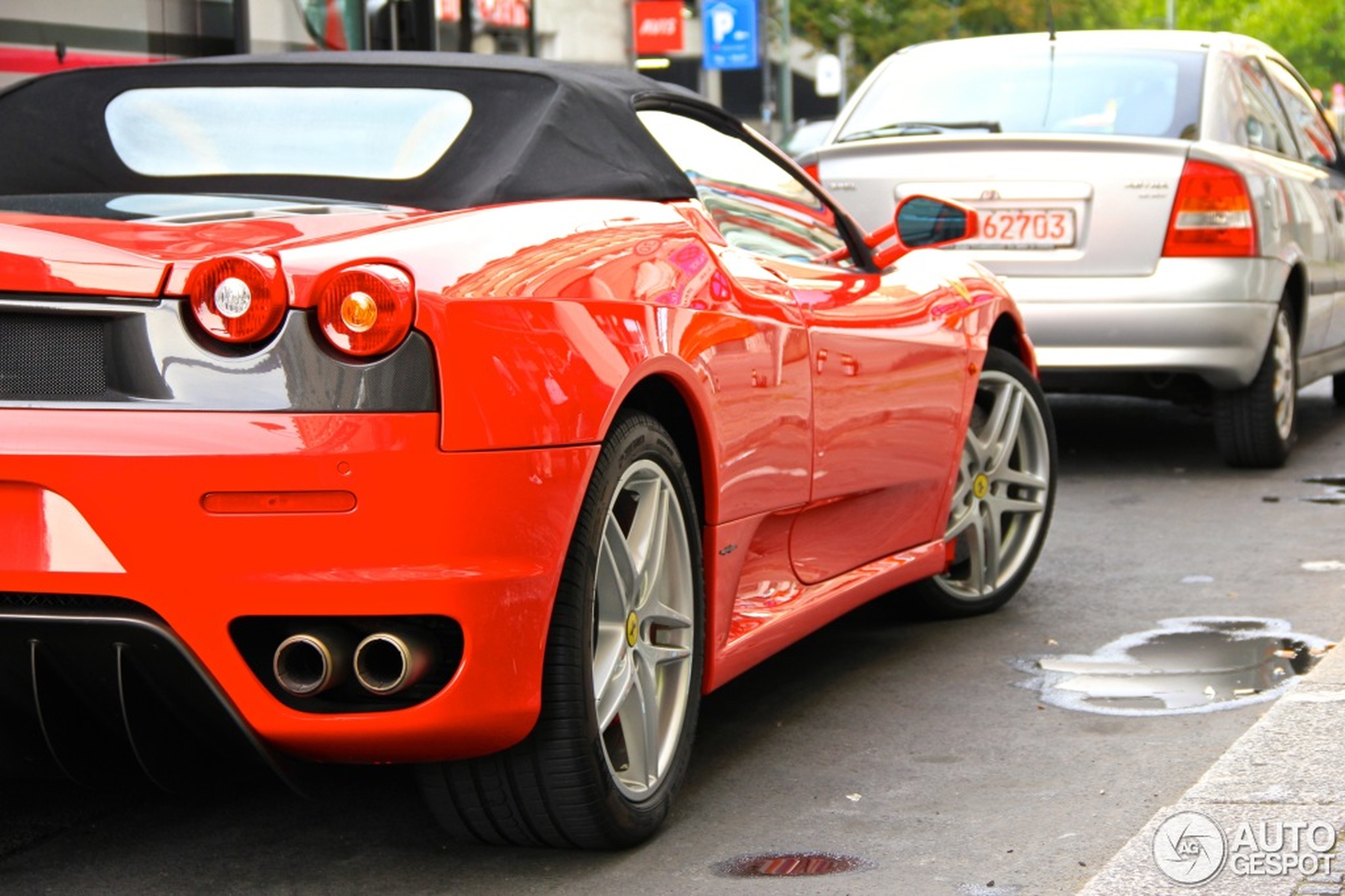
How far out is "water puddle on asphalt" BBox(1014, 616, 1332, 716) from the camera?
15.8 feet

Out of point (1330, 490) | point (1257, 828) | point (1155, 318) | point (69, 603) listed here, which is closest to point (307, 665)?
point (69, 603)

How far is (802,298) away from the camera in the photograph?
4535mm

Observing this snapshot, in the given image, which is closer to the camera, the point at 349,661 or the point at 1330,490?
the point at 349,661

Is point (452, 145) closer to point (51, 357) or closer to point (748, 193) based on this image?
point (748, 193)

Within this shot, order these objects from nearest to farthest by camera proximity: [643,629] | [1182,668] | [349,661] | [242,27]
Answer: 1. [349,661]
2. [643,629]
3. [1182,668]
4. [242,27]

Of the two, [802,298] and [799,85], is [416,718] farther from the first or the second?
[799,85]

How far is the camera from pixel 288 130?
13.5 ft

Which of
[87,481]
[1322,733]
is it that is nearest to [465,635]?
[87,481]

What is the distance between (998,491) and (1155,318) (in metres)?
2.35

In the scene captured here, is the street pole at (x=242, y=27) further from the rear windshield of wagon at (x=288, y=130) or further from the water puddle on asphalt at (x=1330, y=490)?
the rear windshield of wagon at (x=288, y=130)

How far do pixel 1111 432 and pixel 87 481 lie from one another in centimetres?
721

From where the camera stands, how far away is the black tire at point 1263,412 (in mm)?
8328

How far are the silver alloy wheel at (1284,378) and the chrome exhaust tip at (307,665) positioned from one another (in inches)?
229

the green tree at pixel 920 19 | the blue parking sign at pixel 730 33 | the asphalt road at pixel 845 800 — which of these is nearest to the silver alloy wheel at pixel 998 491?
the asphalt road at pixel 845 800
